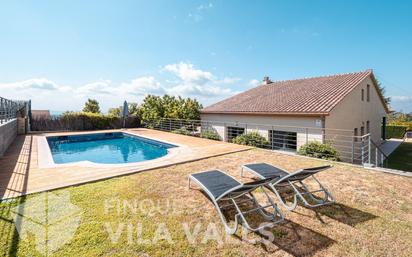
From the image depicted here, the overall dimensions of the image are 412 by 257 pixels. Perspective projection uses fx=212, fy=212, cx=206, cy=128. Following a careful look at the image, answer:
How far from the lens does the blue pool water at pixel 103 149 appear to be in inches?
463

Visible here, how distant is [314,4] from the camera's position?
13.6 metres

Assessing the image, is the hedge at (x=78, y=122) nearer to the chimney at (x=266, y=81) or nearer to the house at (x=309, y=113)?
the house at (x=309, y=113)

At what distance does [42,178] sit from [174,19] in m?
13.2

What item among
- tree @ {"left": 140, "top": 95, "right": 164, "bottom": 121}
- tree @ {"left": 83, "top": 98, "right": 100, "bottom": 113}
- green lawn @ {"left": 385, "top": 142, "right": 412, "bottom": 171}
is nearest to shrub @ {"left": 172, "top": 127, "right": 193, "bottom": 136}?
tree @ {"left": 140, "top": 95, "right": 164, "bottom": 121}

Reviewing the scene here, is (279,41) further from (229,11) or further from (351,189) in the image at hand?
(351,189)

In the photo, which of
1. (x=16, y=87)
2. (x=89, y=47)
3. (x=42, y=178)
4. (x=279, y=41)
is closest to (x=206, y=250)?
(x=42, y=178)

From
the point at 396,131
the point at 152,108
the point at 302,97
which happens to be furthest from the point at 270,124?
the point at 396,131

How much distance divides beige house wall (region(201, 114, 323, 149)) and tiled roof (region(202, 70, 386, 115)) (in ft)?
1.61

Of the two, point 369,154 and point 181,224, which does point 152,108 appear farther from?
point 181,224

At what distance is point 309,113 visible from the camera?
11.6 m

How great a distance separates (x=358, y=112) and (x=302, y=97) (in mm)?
4326

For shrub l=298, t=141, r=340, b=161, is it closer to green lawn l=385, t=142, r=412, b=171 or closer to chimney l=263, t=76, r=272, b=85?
green lawn l=385, t=142, r=412, b=171

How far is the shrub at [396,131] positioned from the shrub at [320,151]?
2256 centimetres

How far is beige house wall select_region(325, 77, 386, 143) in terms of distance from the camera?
1229 cm
